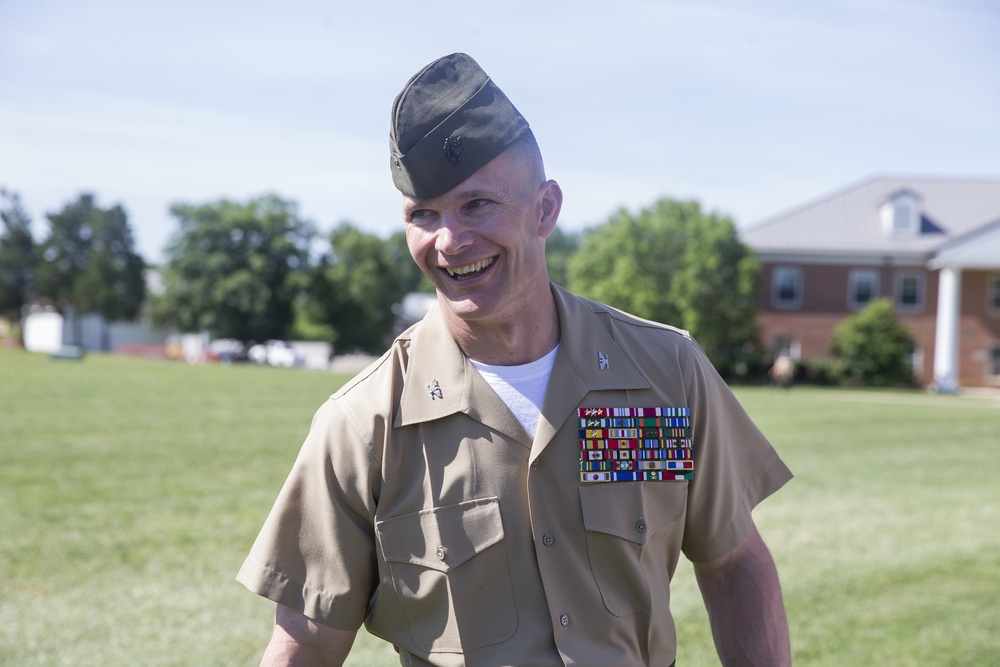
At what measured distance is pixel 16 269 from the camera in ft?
323

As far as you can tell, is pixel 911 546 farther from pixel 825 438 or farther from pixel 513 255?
pixel 825 438

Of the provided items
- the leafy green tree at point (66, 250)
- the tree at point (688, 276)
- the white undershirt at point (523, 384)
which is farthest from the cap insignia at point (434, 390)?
the leafy green tree at point (66, 250)

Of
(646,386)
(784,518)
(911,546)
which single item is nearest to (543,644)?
(646,386)

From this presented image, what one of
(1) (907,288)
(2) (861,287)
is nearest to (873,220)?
(2) (861,287)

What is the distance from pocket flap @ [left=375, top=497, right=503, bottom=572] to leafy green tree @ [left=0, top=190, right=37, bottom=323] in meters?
103

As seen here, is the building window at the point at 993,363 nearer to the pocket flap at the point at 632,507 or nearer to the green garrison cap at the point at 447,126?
the pocket flap at the point at 632,507

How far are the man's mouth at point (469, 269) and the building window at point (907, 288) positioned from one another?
52071 mm

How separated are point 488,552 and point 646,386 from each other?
582 mm

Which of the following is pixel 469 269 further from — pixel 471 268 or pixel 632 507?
pixel 632 507

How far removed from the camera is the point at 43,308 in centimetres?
9925

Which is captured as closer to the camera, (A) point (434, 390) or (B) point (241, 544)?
(A) point (434, 390)

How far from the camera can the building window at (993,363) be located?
48688 millimetres

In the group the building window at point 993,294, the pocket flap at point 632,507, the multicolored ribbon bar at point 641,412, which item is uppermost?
the building window at point 993,294

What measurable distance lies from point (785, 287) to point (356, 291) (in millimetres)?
44886
